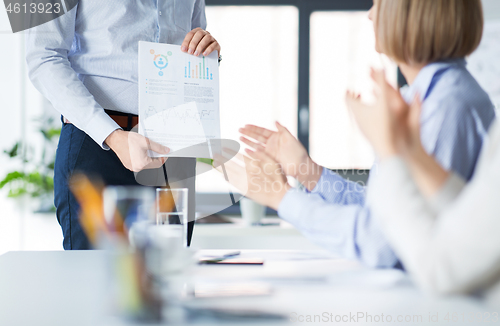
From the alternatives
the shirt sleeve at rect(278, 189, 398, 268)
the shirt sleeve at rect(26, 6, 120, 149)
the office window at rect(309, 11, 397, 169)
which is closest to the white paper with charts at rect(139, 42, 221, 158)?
the shirt sleeve at rect(26, 6, 120, 149)

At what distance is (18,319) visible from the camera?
21.4 inches

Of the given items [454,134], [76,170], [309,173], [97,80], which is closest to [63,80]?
[97,80]

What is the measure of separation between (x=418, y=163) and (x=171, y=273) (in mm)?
399

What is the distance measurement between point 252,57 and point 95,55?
6.07 ft

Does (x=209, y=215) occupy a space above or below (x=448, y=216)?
below

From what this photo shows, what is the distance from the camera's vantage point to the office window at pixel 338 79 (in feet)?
9.89

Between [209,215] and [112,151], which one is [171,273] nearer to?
[112,151]

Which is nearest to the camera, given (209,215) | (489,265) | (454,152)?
(489,265)

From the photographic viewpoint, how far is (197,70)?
124cm

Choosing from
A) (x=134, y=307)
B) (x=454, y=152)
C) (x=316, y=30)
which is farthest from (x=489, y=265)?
(x=316, y=30)

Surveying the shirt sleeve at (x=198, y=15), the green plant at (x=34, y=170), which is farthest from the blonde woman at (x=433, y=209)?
the green plant at (x=34, y=170)

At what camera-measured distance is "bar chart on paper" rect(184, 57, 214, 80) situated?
123 centimetres

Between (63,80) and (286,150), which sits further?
(63,80)

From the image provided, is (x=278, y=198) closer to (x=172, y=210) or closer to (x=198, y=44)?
(x=172, y=210)
